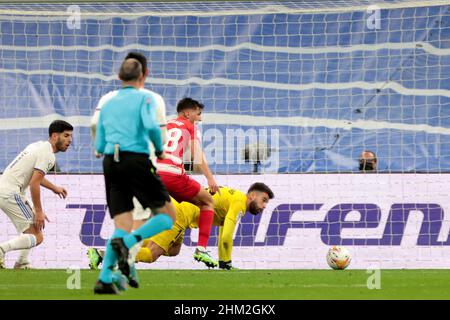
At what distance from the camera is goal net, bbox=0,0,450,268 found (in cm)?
1752

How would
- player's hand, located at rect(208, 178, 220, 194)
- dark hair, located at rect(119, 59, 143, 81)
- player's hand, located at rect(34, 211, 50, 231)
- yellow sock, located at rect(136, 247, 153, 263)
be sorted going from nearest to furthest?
1. dark hair, located at rect(119, 59, 143, 81)
2. player's hand, located at rect(208, 178, 220, 194)
3. yellow sock, located at rect(136, 247, 153, 263)
4. player's hand, located at rect(34, 211, 50, 231)

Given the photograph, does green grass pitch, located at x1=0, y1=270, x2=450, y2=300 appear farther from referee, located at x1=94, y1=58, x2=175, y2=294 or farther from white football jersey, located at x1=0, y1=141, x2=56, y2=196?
white football jersey, located at x1=0, y1=141, x2=56, y2=196

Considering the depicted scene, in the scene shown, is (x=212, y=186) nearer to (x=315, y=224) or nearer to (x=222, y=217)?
(x=222, y=217)

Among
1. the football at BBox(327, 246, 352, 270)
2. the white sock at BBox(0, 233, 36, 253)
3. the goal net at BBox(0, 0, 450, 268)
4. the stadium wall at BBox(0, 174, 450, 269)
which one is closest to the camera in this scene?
the white sock at BBox(0, 233, 36, 253)

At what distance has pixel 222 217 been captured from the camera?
14.2m

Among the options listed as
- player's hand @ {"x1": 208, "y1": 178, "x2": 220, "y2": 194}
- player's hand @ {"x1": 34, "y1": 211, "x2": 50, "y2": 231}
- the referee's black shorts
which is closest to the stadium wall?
player's hand @ {"x1": 34, "y1": 211, "x2": 50, "y2": 231}

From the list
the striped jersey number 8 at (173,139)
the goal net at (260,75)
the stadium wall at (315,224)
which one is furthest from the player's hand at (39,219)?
the goal net at (260,75)

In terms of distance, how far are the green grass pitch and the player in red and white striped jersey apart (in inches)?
33.6

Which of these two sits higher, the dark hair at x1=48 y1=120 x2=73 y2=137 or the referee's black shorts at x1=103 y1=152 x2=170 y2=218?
the dark hair at x1=48 y1=120 x2=73 y2=137

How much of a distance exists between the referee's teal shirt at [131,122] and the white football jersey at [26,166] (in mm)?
4834

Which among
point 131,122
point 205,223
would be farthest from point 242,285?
point 205,223

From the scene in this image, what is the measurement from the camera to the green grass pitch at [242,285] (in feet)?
29.4

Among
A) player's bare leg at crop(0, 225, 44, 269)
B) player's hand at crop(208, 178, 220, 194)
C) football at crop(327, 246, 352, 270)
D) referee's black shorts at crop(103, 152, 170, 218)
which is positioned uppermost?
referee's black shorts at crop(103, 152, 170, 218)

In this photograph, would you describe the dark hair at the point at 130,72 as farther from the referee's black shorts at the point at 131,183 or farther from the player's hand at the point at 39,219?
the player's hand at the point at 39,219
